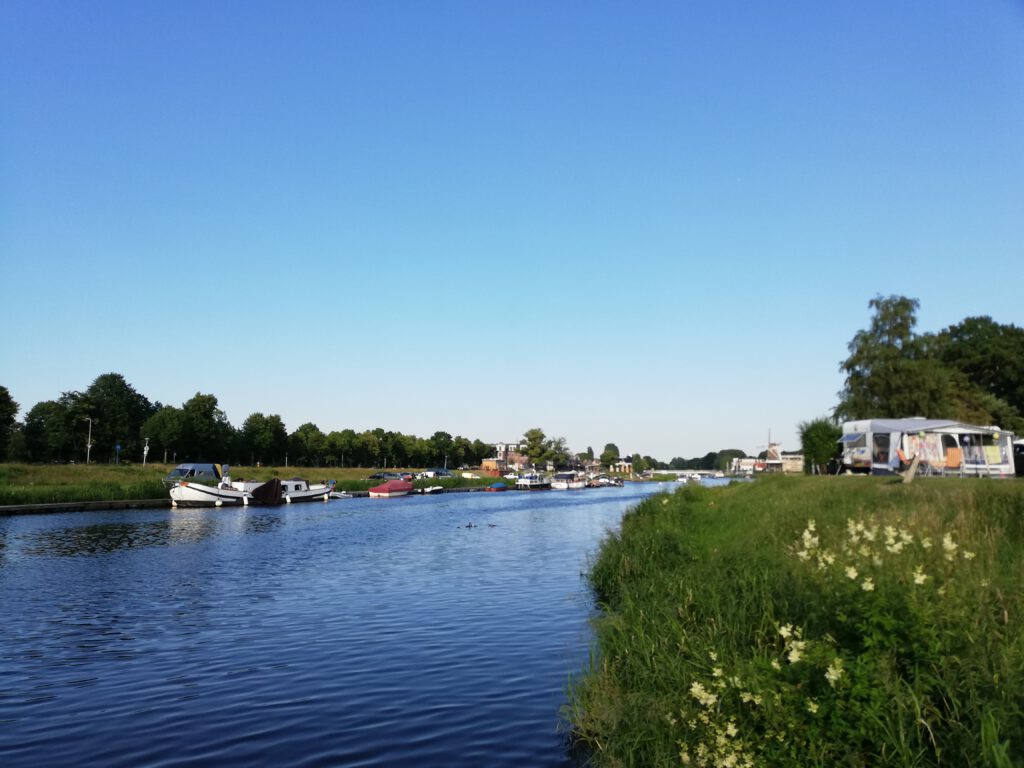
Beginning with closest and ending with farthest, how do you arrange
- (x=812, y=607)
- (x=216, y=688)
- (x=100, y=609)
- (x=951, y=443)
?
(x=812, y=607), (x=216, y=688), (x=100, y=609), (x=951, y=443)

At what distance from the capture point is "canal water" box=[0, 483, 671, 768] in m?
10.6

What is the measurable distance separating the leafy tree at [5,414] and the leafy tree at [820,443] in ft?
302

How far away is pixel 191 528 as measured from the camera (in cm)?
4972

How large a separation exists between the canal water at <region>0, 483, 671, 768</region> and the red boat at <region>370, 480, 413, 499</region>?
6802 cm

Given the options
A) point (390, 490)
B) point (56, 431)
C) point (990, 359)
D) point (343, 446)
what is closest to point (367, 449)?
point (343, 446)

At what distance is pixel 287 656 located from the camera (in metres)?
15.9

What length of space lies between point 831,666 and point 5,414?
10746 cm

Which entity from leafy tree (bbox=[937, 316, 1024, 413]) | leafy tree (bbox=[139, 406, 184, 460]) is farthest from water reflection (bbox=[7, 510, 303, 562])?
leafy tree (bbox=[937, 316, 1024, 413])

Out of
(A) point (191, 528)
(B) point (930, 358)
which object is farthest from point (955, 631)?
(B) point (930, 358)

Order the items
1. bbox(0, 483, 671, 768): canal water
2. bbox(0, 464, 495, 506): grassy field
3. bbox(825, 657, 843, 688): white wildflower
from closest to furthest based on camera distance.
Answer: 1. bbox(825, 657, 843, 688): white wildflower
2. bbox(0, 483, 671, 768): canal water
3. bbox(0, 464, 495, 506): grassy field

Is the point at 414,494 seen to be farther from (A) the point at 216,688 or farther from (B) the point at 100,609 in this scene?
(A) the point at 216,688

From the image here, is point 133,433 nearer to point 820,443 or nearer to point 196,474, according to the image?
point 196,474

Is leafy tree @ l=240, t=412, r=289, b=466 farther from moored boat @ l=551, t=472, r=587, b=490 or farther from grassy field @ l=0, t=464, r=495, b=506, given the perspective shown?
moored boat @ l=551, t=472, r=587, b=490

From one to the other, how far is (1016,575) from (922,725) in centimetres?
348
